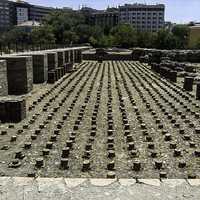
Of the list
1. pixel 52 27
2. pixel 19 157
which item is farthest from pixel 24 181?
pixel 52 27

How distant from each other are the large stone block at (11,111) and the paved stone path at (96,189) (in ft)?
12.8

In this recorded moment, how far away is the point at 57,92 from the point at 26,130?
4.71m

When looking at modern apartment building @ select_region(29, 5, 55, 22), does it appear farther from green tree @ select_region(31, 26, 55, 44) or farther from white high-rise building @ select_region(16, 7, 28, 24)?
green tree @ select_region(31, 26, 55, 44)

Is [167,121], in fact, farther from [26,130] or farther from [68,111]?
[26,130]

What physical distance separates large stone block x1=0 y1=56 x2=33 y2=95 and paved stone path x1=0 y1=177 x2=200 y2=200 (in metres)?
7.41

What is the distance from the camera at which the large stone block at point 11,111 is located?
307 inches

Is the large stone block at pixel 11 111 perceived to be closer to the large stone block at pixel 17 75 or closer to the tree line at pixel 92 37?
the large stone block at pixel 17 75

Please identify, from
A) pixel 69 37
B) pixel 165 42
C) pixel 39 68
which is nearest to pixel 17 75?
pixel 39 68

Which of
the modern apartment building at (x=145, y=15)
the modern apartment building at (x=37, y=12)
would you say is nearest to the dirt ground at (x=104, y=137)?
the modern apartment building at (x=145, y=15)

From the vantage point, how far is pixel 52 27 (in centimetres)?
5841

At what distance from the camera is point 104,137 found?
6609 millimetres

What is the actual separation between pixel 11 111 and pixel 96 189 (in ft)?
14.7

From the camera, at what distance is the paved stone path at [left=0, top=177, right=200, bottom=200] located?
3.63 m

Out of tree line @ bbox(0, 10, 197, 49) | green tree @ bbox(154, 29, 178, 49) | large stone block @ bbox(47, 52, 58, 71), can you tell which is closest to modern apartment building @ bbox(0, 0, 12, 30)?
tree line @ bbox(0, 10, 197, 49)
